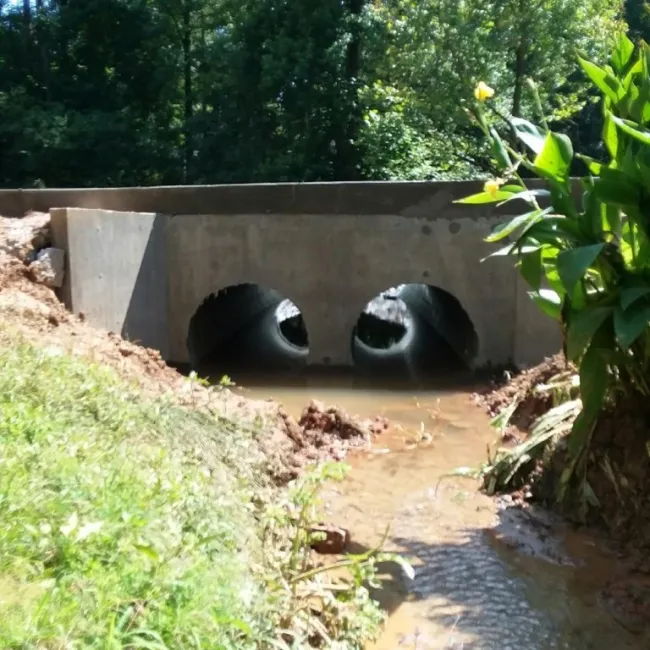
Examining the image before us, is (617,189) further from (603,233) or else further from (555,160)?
(555,160)

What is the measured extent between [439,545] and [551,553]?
0.54m

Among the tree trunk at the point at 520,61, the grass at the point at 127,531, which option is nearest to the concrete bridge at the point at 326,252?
the grass at the point at 127,531

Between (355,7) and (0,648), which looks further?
(355,7)

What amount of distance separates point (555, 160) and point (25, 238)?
3916 mm

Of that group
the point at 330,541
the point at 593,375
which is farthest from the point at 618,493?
the point at 330,541

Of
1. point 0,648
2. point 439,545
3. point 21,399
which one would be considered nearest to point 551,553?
point 439,545

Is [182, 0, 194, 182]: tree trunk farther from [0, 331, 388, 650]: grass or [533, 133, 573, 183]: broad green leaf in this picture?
[0, 331, 388, 650]: grass

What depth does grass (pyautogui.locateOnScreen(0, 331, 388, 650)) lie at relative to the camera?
193cm

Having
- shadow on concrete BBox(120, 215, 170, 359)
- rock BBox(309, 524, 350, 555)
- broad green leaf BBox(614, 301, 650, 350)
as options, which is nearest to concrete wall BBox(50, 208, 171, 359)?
shadow on concrete BBox(120, 215, 170, 359)

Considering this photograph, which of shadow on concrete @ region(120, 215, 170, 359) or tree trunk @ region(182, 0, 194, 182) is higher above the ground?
tree trunk @ region(182, 0, 194, 182)

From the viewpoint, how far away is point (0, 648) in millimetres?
1660

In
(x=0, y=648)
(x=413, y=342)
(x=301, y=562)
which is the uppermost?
(x=0, y=648)

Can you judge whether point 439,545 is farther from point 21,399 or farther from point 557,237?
point 21,399

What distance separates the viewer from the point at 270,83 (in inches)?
573
